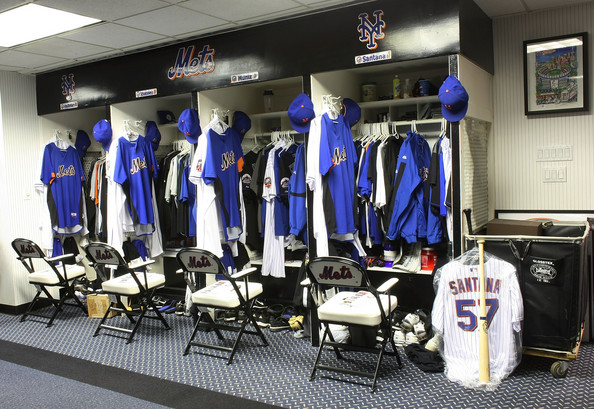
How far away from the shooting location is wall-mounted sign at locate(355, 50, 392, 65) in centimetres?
385

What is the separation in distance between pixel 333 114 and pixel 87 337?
301 cm

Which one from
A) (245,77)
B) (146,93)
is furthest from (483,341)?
(146,93)

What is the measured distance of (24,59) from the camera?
528cm

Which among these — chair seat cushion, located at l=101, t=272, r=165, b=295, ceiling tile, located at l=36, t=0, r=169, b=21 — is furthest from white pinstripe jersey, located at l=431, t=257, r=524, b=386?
ceiling tile, located at l=36, t=0, r=169, b=21

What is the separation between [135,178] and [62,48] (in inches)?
54.9

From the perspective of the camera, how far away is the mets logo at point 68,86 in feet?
19.1

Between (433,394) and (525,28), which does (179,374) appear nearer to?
(433,394)

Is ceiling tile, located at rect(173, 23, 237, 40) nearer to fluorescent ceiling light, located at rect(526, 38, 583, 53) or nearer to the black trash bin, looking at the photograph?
fluorescent ceiling light, located at rect(526, 38, 583, 53)

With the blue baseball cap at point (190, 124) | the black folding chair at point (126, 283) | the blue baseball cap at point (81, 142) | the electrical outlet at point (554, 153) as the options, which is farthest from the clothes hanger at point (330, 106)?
the blue baseball cap at point (81, 142)

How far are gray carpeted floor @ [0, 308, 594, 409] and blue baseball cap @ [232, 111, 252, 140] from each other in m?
1.98

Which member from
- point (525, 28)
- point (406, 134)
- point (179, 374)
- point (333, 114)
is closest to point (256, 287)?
point (179, 374)

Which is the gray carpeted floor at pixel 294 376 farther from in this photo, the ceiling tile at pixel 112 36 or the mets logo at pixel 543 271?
the ceiling tile at pixel 112 36

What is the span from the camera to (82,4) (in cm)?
371

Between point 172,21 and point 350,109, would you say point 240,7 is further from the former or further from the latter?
point 350,109
